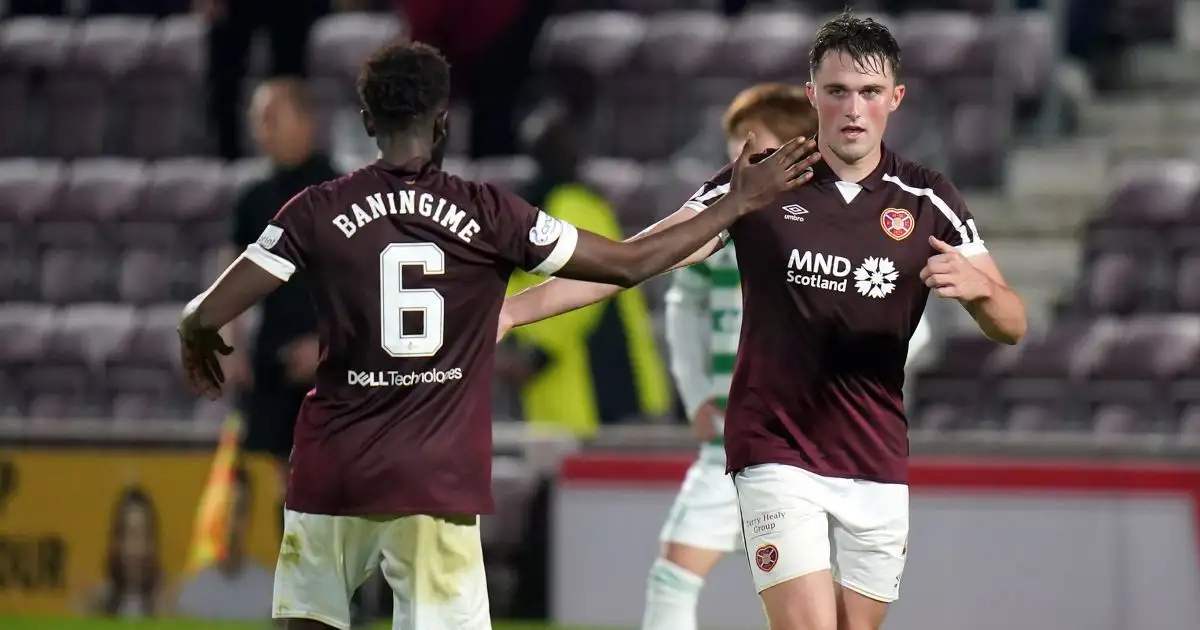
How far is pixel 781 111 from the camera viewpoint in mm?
6164

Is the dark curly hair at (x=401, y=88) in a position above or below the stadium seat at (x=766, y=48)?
A: below

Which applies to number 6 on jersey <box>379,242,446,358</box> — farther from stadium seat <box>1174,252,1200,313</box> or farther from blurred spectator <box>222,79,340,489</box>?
stadium seat <box>1174,252,1200,313</box>

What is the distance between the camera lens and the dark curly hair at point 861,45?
5051mm

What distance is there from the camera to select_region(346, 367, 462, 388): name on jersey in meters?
4.73

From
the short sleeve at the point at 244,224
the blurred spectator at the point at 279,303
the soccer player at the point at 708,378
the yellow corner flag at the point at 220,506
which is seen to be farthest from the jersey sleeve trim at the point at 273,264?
the yellow corner flag at the point at 220,506


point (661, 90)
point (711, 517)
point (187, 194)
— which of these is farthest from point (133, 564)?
point (661, 90)

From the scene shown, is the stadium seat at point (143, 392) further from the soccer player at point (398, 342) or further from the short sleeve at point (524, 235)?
the short sleeve at point (524, 235)

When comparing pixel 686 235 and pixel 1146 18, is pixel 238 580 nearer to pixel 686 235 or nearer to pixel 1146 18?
pixel 686 235

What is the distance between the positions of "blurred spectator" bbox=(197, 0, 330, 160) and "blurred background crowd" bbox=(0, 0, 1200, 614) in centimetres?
2

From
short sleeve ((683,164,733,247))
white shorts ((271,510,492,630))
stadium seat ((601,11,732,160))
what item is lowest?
white shorts ((271,510,492,630))

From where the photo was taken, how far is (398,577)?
4754 mm

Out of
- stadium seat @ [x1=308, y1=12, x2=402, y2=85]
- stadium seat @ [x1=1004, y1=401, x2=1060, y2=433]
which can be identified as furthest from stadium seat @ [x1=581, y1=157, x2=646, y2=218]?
stadium seat @ [x1=1004, y1=401, x2=1060, y2=433]

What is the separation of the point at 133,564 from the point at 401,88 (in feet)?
17.1

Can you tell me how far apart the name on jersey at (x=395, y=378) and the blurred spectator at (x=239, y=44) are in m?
7.57
